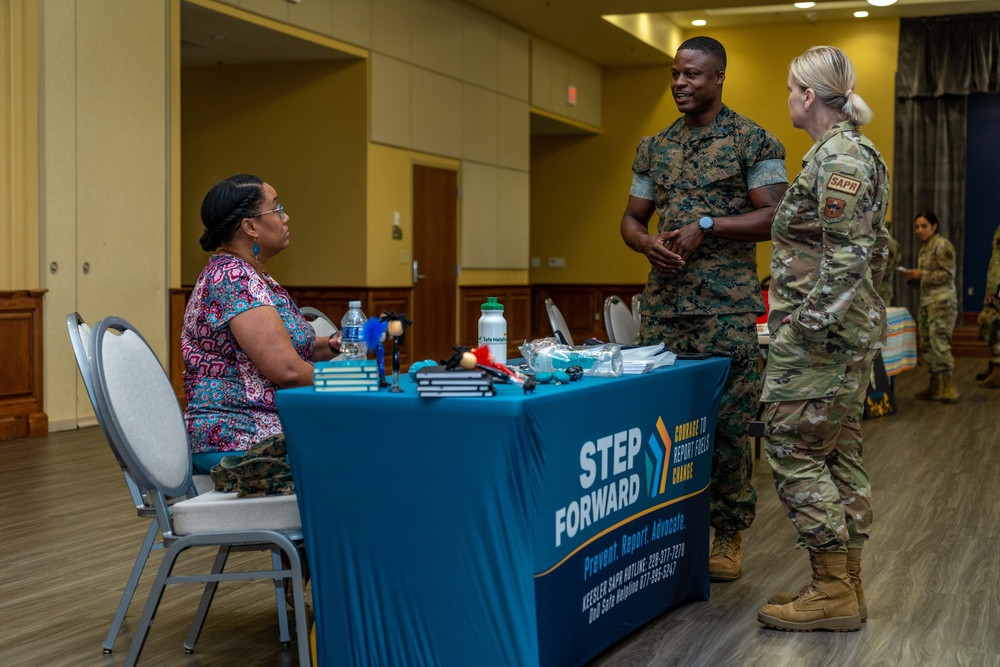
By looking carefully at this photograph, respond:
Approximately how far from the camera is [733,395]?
11.6ft

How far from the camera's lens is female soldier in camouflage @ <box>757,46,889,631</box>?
2826 mm

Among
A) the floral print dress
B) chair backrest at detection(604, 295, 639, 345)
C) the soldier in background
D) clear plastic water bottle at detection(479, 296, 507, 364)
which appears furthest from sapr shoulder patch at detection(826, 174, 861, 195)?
the soldier in background

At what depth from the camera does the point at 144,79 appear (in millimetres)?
7727

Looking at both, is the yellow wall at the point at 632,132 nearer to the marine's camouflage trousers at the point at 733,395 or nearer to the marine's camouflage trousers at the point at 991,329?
the marine's camouflage trousers at the point at 991,329

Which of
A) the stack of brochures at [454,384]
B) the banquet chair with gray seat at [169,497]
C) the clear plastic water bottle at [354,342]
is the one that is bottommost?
the banquet chair with gray seat at [169,497]

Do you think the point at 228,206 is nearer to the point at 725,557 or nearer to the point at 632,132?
A: the point at 725,557

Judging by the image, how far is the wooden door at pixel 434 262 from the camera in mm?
11172

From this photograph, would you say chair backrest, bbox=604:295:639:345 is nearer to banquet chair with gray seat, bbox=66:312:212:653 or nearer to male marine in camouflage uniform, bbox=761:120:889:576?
male marine in camouflage uniform, bbox=761:120:889:576

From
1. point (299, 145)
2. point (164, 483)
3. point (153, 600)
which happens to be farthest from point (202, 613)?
point (299, 145)

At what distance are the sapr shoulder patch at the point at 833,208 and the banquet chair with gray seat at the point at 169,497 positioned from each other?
1.52m

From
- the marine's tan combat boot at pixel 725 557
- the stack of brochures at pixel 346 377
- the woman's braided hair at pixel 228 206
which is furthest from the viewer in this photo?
the marine's tan combat boot at pixel 725 557

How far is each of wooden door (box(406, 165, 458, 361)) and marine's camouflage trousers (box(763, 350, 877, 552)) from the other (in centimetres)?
792

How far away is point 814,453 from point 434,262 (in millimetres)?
8717

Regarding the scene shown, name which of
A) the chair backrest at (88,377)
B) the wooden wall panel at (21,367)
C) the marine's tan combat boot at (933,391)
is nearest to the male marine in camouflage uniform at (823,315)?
the chair backrest at (88,377)
